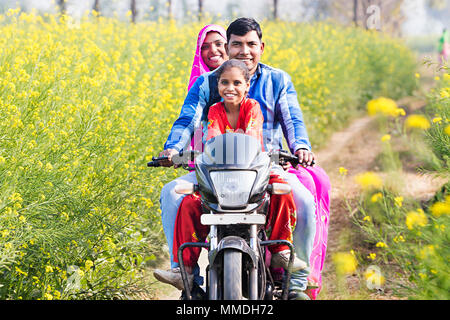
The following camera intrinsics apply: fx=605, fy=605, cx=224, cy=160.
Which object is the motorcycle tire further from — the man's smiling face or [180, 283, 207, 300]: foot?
the man's smiling face

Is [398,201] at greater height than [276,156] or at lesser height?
lesser

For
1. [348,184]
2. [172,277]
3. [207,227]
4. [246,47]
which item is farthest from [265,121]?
[348,184]

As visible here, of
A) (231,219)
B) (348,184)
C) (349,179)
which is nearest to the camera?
(231,219)

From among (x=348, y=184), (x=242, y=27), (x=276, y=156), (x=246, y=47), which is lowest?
(x=348, y=184)

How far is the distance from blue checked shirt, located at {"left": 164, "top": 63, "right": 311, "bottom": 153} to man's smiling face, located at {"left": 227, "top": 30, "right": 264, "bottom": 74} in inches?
5.9

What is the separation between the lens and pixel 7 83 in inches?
154

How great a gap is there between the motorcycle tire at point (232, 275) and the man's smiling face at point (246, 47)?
1378 mm

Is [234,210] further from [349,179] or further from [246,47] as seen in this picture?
[349,179]

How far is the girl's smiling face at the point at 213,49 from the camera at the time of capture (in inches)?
189

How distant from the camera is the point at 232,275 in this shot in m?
2.66

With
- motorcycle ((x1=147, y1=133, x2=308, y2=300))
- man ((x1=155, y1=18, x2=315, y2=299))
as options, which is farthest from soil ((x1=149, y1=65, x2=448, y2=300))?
motorcycle ((x1=147, y1=133, x2=308, y2=300))

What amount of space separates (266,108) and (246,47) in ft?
1.27

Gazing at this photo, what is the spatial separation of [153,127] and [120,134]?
1.43 feet
